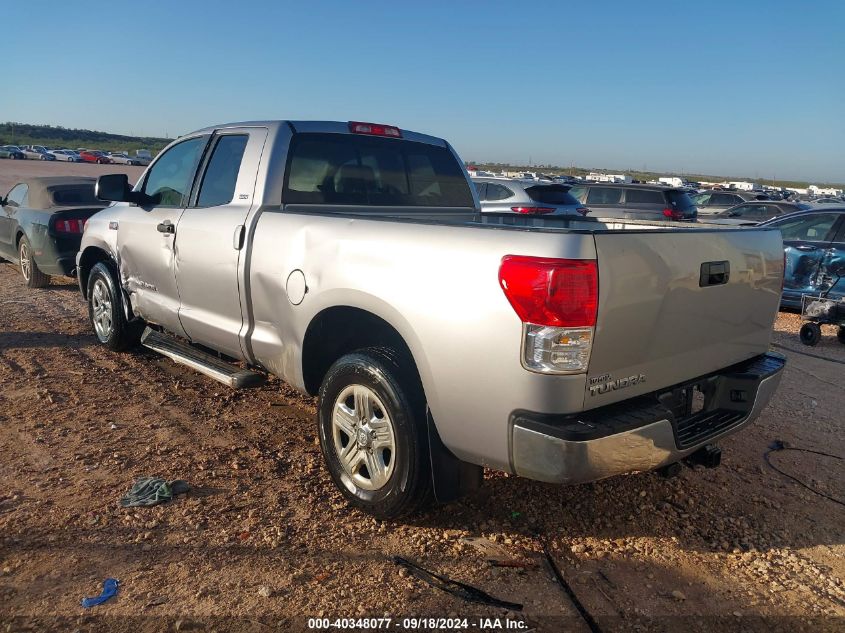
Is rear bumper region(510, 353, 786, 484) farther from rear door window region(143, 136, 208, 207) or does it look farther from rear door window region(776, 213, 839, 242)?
rear door window region(776, 213, 839, 242)

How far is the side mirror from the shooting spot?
204 inches

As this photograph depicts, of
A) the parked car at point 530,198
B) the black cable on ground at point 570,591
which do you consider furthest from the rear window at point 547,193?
the black cable on ground at point 570,591

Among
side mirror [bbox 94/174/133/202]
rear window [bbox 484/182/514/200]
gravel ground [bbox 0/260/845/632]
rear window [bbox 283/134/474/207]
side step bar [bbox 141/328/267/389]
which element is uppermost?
rear window [bbox 283/134/474/207]

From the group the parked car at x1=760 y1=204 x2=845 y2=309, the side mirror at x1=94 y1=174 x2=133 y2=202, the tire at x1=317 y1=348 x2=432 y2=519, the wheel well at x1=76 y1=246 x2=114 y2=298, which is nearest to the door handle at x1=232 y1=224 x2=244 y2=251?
the tire at x1=317 y1=348 x2=432 y2=519

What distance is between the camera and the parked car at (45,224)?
352 inches

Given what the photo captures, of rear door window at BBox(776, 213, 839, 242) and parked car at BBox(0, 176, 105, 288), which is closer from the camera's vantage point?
parked car at BBox(0, 176, 105, 288)

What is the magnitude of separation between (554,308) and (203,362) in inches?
112

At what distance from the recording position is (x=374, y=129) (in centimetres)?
476

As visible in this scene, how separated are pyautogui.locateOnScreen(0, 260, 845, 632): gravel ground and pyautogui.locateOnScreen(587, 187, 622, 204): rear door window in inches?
449

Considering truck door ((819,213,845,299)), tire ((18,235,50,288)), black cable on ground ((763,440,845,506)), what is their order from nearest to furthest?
black cable on ground ((763,440,845,506)) → truck door ((819,213,845,299)) → tire ((18,235,50,288))

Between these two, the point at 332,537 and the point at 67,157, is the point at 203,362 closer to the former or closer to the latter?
the point at 332,537

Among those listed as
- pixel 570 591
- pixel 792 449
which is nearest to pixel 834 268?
pixel 792 449

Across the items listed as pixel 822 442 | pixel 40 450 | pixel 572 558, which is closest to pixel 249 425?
pixel 40 450

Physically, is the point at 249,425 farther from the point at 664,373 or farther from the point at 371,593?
the point at 664,373
